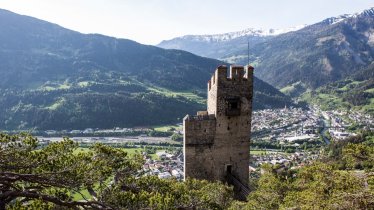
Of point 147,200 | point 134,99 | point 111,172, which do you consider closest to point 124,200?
point 147,200

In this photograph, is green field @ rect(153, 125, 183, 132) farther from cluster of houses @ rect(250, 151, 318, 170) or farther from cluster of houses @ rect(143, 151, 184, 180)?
cluster of houses @ rect(250, 151, 318, 170)

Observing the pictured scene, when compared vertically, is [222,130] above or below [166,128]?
above

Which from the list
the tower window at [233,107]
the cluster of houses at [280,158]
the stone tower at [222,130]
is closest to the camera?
the stone tower at [222,130]

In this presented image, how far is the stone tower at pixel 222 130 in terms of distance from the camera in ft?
91.7

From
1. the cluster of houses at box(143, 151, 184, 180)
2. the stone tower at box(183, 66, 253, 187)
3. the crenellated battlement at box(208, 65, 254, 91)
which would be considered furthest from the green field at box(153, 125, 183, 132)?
the crenellated battlement at box(208, 65, 254, 91)

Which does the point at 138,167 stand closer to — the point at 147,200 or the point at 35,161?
the point at 147,200

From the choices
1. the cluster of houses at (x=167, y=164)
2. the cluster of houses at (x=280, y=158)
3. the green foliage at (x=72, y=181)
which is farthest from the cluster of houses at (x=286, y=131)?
the green foliage at (x=72, y=181)

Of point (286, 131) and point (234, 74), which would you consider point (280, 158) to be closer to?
point (286, 131)

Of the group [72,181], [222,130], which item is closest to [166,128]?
[222,130]

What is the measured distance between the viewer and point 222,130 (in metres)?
28.5

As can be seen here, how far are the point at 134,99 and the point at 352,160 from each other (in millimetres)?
181730

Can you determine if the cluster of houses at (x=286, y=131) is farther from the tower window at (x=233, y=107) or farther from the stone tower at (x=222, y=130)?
the tower window at (x=233, y=107)

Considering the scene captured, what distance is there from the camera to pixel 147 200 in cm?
1420

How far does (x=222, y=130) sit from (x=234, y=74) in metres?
4.65
